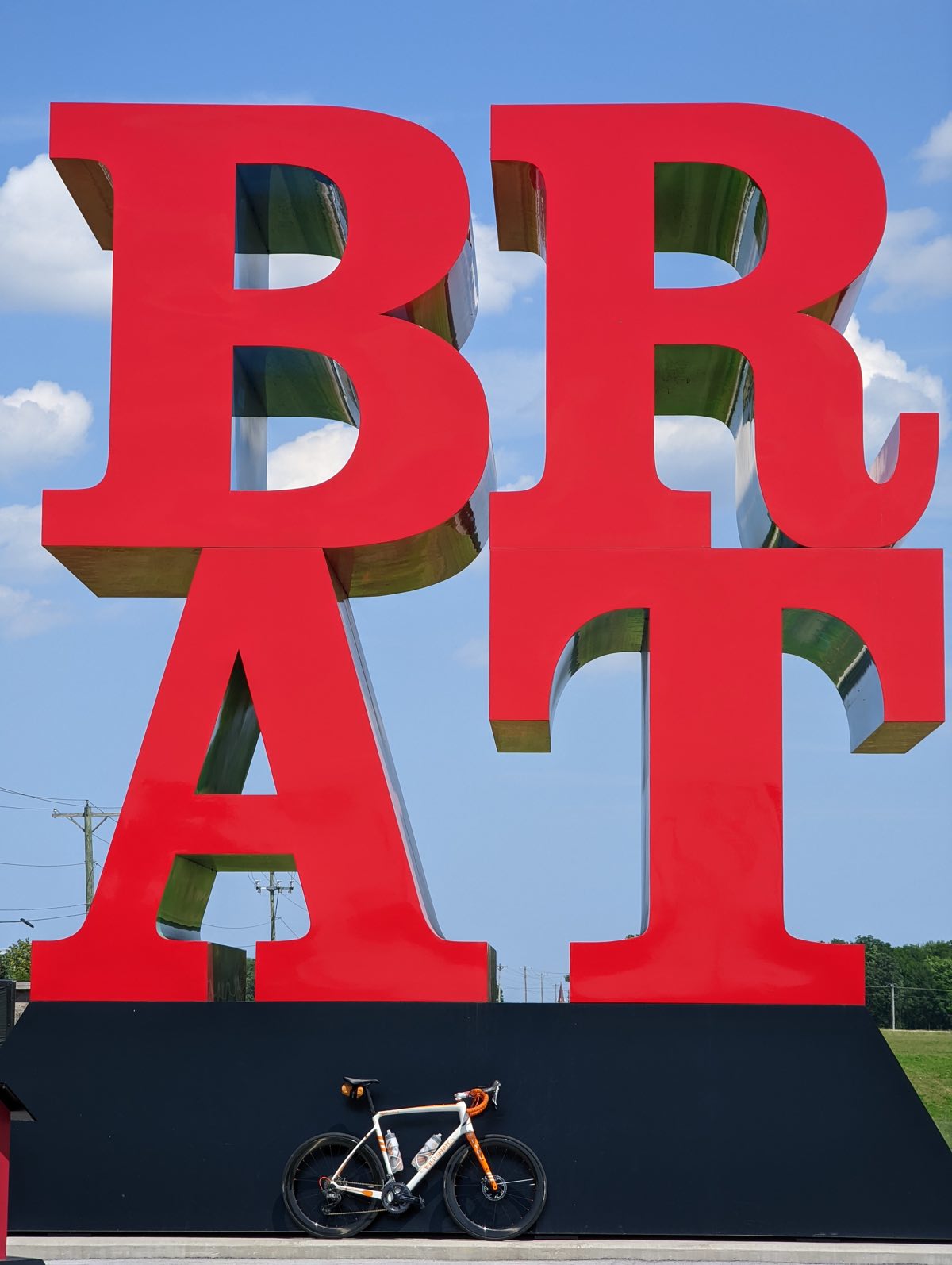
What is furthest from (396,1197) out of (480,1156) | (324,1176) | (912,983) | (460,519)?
(912,983)

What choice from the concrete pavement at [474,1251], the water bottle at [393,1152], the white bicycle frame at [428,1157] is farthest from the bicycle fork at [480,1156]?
the water bottle at [393,1152]

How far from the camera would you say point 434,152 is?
1267 cm

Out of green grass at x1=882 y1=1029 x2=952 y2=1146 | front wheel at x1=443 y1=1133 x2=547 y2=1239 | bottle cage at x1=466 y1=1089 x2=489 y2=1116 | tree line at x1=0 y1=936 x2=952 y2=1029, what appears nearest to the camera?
front wheel at x1=443 y1=1133 x2=547 y2=1239

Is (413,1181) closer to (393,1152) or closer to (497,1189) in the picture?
(393,1152)

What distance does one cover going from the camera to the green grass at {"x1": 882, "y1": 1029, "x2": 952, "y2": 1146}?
112ft

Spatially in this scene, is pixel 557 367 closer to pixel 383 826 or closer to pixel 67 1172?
pixel 383 826

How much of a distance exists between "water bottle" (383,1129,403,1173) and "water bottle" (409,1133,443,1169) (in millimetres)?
102

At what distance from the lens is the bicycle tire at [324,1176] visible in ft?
35.2

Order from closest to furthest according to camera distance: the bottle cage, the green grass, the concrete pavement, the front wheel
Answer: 1. the concrete pavement
2. the front wheel
3. the bottle cage
4. the green grass

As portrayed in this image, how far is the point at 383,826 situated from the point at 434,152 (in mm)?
5356

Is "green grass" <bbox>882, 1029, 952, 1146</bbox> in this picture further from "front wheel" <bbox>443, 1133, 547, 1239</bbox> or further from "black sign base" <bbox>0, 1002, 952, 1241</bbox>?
"front wheel" <bbox>443, 1133, 547, 1239</bbox>

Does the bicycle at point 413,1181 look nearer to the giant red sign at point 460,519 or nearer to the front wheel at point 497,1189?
the front wheel at point 497,1189

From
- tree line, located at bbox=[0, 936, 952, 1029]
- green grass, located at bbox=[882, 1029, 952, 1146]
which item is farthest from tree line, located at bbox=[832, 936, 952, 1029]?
green grass, located at bbox=[882, 1029, 952, 1146]

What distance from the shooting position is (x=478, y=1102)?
1091 centimetres
